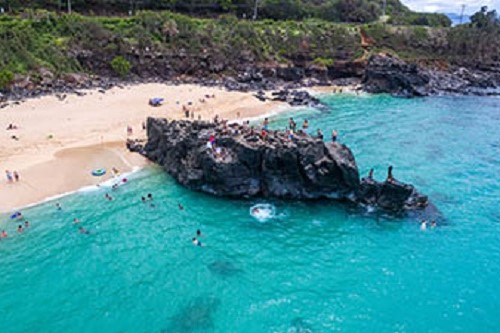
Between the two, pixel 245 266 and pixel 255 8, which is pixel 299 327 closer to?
pixel 245 266

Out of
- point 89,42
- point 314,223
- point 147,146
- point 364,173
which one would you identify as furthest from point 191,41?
point 314,223

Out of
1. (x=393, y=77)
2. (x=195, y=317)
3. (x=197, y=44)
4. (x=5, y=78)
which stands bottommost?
(x=195, y=317)

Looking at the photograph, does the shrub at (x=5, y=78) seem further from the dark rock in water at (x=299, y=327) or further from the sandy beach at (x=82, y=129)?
the dark rock in water at (x=299, y=327)

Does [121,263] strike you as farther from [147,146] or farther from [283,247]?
[147,146]

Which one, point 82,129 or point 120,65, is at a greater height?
point 120,65

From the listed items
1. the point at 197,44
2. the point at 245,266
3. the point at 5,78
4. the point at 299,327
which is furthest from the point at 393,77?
the point at 299,327

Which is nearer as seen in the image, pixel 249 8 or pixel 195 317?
pixel 195 317
